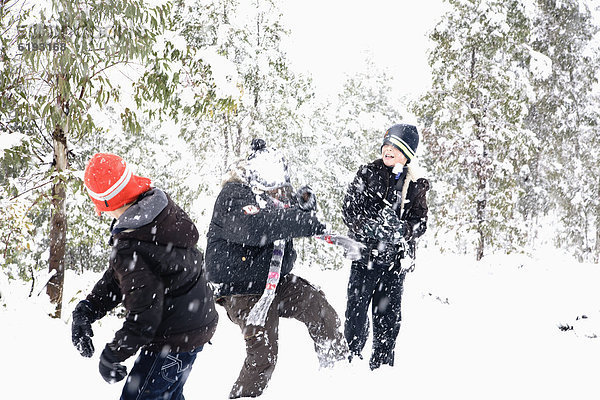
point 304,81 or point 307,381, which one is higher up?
point 304,81

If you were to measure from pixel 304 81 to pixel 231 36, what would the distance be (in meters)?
4.06

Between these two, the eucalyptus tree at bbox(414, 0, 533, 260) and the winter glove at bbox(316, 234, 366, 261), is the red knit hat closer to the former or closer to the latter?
the winter glove at bbox(316, 234, 366, 261)

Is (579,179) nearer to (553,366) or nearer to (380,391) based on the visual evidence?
(553,366)

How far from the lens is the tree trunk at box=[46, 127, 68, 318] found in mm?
5414

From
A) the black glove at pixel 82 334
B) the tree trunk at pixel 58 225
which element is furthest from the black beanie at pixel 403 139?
the tree trunk at pixel 58 225

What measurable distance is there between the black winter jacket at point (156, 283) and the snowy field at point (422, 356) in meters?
1.16

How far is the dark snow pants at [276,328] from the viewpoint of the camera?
10.5 feet

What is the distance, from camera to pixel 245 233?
3109mm

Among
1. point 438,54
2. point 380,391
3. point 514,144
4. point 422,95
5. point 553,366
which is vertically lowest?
point 380,391

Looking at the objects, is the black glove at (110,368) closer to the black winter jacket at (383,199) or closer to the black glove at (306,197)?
the black glove at (306,197)

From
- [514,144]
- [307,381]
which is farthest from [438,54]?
[307,381]

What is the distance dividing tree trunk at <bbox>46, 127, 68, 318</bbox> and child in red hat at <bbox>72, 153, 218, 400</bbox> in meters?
3.23

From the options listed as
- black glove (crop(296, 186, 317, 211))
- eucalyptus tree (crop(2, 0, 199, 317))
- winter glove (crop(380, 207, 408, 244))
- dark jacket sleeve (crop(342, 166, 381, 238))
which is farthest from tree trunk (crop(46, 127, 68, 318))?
winter glove (crop(380, 207, 408, 244))

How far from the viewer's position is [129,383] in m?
2.40
